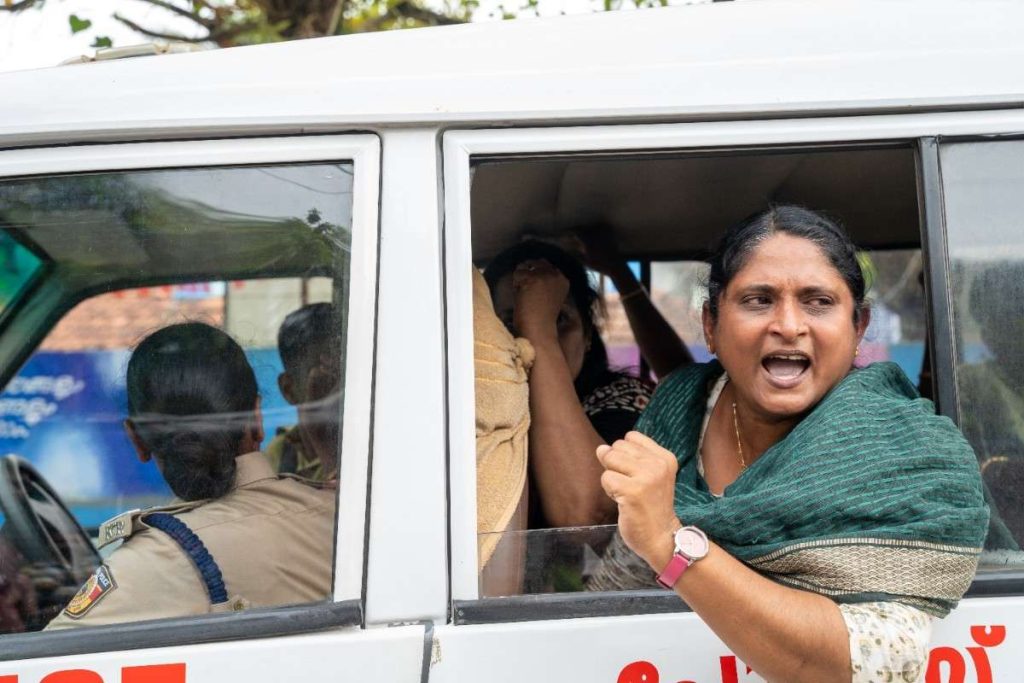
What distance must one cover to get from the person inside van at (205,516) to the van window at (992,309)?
1057mm

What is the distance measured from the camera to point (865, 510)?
57.6 inches

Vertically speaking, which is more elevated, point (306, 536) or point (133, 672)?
Result: point (306, 536)

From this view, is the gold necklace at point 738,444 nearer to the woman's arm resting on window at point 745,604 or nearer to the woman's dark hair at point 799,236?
the woman's dark hair at point 799,236

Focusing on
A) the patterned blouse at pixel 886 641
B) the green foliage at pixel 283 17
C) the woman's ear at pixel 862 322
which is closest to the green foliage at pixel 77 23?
the green foliage at pixel 283 17

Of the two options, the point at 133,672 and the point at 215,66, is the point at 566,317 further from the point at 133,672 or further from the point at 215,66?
the point at 133,672

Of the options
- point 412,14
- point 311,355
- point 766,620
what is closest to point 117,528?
point 311,355

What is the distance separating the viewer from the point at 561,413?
6.59 ft

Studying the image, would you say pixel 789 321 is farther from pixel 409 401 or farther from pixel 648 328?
pixel 648 328

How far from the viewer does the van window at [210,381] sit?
167 cm

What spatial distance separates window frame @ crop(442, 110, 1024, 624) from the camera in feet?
5.22

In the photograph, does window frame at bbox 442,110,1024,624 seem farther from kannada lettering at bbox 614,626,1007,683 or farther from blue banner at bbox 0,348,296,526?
blue banner at bbox 0,348,296,526

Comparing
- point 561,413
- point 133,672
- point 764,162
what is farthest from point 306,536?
point 764,162

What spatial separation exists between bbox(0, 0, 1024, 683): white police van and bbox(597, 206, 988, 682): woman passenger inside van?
16 centimetres

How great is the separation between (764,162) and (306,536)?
1198 mm
